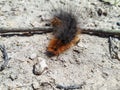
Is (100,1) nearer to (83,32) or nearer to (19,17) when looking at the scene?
(83,32)

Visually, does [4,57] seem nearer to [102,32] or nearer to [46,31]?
[46,31]

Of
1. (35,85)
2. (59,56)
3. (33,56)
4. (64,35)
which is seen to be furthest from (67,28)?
(35,85)

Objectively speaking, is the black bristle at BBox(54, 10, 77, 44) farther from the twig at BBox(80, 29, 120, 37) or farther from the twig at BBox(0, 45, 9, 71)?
the twig at BBox(0, 45, 9, 71)

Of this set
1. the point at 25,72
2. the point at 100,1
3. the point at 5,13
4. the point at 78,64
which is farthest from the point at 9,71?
the point at 100,1

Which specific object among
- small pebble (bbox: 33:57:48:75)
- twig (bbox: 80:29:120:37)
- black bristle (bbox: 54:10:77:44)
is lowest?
small pebble (bbox: 33:57:48:75)

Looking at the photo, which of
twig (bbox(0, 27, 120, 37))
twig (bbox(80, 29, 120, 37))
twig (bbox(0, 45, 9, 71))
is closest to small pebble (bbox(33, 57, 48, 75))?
twig (bbox(0, 45, 9, 71))

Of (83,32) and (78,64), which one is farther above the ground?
(83,32)

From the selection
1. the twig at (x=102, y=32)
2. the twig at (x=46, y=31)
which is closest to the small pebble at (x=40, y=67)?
the twig at (x=46, y=31)

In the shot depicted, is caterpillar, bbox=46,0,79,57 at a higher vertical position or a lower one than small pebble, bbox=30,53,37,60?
higher
